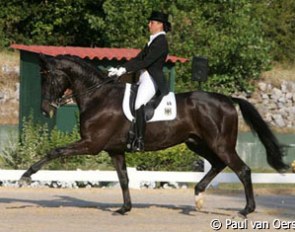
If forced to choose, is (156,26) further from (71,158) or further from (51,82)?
(71,158)

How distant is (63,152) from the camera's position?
14258mm

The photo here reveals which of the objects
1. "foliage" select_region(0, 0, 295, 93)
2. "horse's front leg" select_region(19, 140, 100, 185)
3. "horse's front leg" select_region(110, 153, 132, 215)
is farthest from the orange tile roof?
"horse's front leg" select_region(19, 140, 100, 185)

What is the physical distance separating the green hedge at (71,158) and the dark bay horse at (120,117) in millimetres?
7185

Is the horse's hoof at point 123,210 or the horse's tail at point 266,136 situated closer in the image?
the horse's hoof at point 123,210

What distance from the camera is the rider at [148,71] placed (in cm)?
1445

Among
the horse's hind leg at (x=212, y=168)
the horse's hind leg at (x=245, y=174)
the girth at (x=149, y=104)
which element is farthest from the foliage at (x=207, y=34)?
the girth at (x=149, y=104)

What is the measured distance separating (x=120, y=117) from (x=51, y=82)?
1.21 metres

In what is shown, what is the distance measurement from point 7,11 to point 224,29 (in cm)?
988

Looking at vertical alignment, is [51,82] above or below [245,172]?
above

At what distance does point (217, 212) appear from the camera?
Result: 612 inches

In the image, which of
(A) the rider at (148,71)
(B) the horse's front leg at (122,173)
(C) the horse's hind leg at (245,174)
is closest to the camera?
(A) the rider at (148,71)

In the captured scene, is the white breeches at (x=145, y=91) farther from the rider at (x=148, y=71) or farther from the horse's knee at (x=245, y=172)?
the horse's knee at (x=245, y=172)

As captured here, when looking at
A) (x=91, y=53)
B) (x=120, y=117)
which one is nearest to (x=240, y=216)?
(x=120, y=117)

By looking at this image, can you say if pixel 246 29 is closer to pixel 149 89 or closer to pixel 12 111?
pixel 12 111
